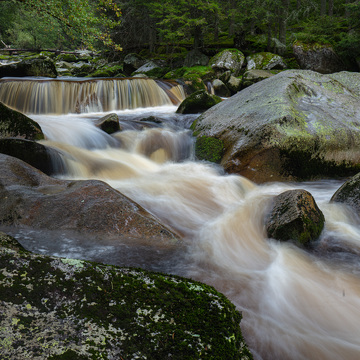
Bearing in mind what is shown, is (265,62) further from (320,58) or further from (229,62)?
(320,58)

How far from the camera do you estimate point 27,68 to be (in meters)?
15.4

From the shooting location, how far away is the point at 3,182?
3447 mm

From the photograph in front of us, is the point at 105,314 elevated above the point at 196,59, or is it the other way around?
the point at 196,59

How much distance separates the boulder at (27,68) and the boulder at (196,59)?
9.58 meters

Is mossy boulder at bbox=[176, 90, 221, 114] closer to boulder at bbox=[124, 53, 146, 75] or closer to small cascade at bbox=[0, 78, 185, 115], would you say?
small cascade at bbox=[0, 78, 185, 115]

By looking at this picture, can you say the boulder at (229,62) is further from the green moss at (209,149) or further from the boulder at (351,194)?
the boulder at (351,194)

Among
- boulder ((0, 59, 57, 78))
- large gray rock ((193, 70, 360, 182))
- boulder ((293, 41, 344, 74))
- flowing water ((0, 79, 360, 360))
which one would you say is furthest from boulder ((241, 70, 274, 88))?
boulder ((0, 59, 57, 78))

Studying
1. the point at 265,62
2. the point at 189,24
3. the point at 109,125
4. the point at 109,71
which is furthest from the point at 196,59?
the point at 109,125

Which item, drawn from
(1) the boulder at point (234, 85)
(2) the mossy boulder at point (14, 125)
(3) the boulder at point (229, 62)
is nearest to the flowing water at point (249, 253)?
(2) the mossy boulder at point (14, 125)

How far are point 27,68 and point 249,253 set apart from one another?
55.4 ft

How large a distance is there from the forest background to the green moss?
3.86 m

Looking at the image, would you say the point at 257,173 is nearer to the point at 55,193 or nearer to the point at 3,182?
the point at 55,193

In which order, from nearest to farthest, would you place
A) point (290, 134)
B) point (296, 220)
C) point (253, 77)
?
1. point (296, 220)
2. point (290, 134)
3. point (253, 77)

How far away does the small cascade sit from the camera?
37.1 ft
